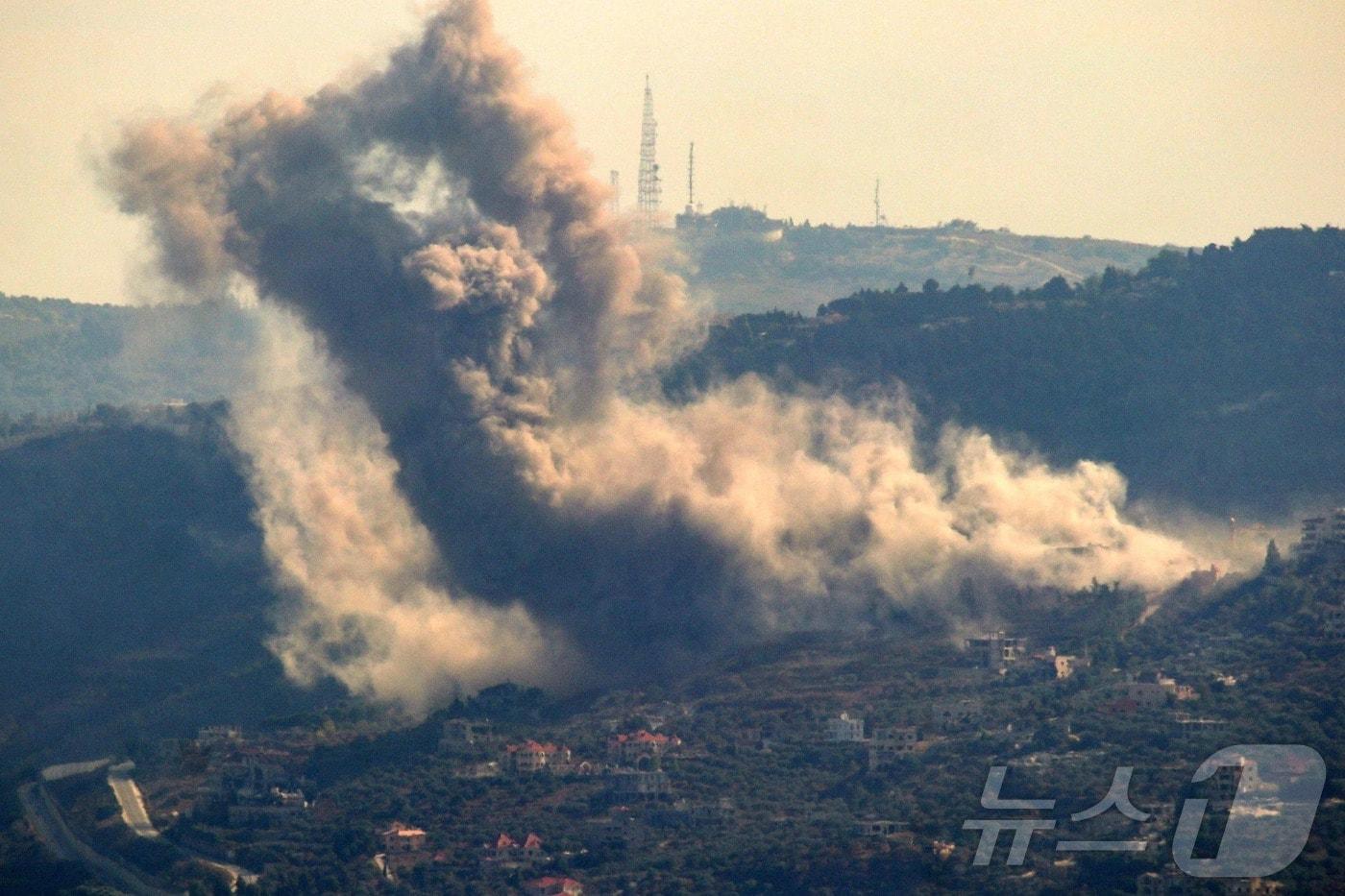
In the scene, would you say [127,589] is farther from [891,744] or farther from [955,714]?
[891,744]

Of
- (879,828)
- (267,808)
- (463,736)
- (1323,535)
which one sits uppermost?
(1323,535)

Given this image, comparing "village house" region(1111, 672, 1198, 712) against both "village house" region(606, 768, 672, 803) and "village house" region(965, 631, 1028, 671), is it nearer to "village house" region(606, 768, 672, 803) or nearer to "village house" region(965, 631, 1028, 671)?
"village house" region(965, 631, 1028, 671)

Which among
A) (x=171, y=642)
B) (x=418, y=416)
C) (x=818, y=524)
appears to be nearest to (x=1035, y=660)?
(x=818, y=524)

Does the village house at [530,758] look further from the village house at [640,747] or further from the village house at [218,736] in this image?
the village house at [218,736]

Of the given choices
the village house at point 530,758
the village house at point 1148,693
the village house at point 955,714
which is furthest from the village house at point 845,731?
the village house at point 530,758

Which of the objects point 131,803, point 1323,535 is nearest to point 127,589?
point 131,803

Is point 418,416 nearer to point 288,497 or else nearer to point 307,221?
point 307,221
